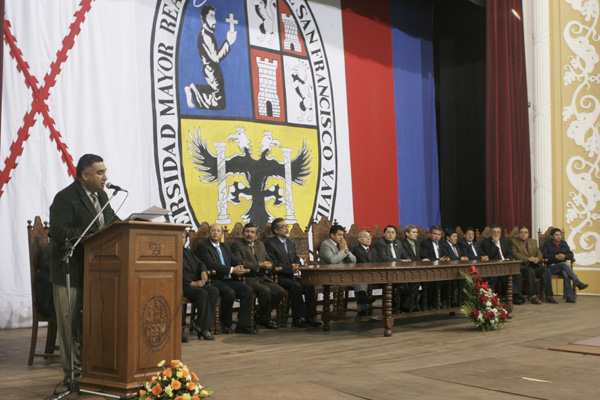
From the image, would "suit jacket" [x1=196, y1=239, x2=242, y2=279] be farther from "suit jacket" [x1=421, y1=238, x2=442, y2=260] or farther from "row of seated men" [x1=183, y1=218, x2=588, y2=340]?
"suit jacket" [x1=421, y1=238, x2=442, y2=260]

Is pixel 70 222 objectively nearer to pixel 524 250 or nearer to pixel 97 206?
pixel 97 206

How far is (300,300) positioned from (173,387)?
3163 millimetres

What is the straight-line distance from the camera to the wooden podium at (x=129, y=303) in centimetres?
287

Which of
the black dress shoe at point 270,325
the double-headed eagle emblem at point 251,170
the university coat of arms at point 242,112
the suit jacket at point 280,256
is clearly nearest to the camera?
the black dress shoe at point 270,325

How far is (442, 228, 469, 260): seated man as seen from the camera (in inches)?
290

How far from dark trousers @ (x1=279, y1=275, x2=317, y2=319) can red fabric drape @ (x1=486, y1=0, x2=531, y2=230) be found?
414 cm

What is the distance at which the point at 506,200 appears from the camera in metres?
8.88

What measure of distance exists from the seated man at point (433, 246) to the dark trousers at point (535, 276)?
1260 mm

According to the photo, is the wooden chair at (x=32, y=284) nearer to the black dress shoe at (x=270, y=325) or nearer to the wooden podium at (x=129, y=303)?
the wooden podium at (x=129, y=303)

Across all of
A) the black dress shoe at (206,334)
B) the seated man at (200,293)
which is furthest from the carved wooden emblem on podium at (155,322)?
the black dress shoe at (206,334)

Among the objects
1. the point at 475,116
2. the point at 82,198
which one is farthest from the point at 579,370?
the point at 475,116

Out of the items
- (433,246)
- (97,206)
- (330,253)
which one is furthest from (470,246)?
(97,206)

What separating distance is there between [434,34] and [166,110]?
5292 mm

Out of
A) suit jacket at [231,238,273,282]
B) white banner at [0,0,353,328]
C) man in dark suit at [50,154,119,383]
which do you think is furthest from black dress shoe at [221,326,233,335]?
man in dark suit at [50,154,119,383]
